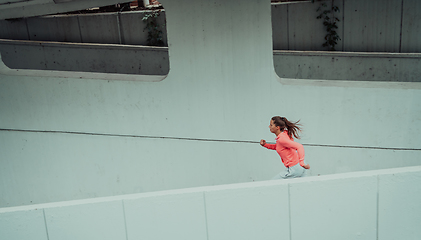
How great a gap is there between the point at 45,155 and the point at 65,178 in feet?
2.03

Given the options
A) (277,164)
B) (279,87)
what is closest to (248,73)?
(279,87)

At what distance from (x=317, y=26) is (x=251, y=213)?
26.9 ft

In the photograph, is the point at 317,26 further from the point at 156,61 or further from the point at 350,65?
the point at 156,61

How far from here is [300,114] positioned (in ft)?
23.0

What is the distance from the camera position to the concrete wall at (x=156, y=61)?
9.33 metres

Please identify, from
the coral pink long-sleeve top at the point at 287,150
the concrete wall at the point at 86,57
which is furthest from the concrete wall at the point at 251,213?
the concrete wall at the point at 86,57

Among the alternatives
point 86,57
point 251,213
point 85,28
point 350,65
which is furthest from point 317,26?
point 251,213

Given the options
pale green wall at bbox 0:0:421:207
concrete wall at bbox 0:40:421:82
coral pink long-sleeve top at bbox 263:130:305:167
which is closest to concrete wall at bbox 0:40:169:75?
concrete wall at bbox 0:40:421:82

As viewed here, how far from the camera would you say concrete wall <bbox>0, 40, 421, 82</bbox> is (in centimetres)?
933

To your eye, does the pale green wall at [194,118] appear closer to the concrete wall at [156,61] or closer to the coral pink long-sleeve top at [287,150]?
the coral pink long-sleeve top at [287,150]

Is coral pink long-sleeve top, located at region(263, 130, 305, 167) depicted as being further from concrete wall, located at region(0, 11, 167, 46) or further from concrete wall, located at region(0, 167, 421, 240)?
concrete wall, located at region(0, 11, 167, 46)

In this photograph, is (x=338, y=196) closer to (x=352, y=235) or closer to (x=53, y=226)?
(x=352, y=235)

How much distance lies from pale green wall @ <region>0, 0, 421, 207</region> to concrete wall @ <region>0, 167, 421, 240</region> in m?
4.44

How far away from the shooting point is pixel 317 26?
993cm
